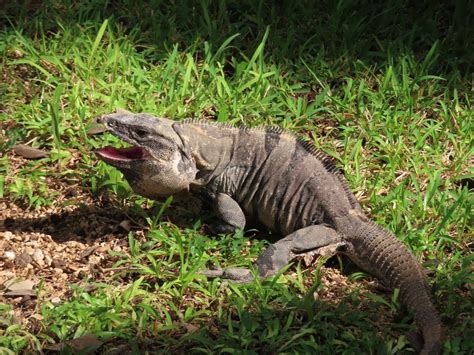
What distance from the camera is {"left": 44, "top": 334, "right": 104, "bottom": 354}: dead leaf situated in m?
4.36

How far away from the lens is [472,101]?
21.3 feet

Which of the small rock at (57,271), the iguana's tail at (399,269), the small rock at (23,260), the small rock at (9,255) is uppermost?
the iguana's tail at (399,269)

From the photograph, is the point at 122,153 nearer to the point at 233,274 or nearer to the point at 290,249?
the point at 233,274

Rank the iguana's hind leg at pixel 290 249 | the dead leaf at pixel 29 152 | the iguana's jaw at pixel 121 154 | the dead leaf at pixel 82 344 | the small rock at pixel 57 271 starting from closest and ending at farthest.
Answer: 1. the dead leaf at pixel 82 344
2. the iguana's hind leg at pixel 290 249
3. the small rock at pixel 57 271
4. the iguana's jaw at pixel 121 154
5. the dead leaf at pixel 29 152

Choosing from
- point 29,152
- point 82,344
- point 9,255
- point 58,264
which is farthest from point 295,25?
point 82,344

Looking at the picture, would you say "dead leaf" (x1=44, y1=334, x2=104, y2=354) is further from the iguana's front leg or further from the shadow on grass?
the shadow on grass

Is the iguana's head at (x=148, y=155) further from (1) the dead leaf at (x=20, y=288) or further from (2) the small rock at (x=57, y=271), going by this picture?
(1) the dead leaf at (x=20, y=288)

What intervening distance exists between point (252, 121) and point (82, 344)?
2310 millimetres

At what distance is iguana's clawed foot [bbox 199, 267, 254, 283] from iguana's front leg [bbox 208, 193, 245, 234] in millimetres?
388

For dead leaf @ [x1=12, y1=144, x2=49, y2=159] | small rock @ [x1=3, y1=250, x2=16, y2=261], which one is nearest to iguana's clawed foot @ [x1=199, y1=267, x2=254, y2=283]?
small rock @ [x1=3, y1=250, x2=16, y2=261]

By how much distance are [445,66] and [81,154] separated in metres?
2.92

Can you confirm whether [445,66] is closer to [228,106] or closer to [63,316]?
[228,106]

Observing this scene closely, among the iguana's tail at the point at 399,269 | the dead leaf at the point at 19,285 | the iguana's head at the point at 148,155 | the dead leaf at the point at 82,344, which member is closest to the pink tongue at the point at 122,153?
the iguana's head at the point at 148,155

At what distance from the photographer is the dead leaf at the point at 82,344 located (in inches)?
172
